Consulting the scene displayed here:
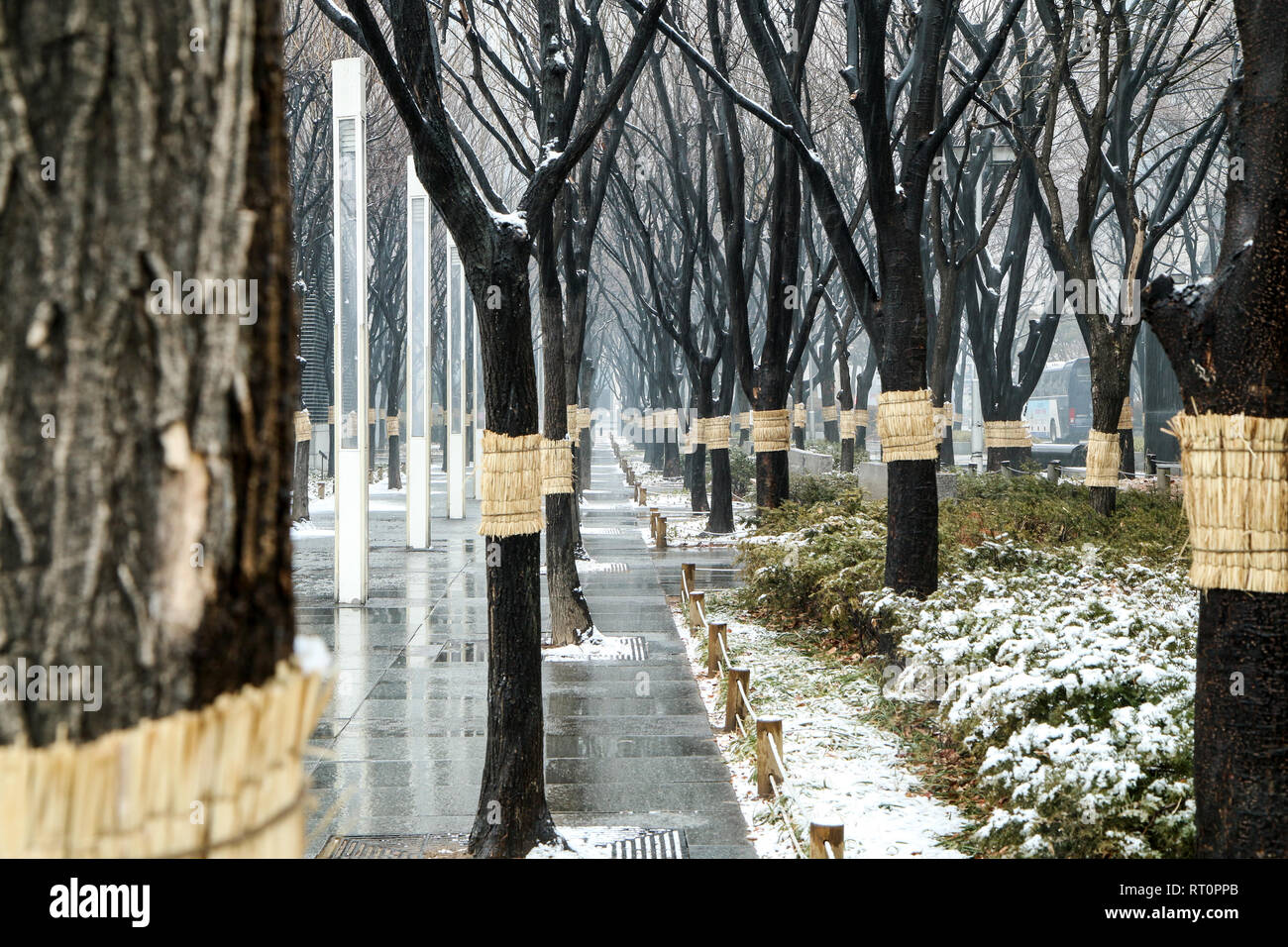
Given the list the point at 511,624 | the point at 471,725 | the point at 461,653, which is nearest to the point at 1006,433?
the point at 461,653

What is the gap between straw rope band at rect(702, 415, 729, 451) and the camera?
19.4m

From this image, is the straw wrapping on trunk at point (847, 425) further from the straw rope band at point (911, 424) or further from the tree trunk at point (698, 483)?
the straw rope band at point (911, 424)

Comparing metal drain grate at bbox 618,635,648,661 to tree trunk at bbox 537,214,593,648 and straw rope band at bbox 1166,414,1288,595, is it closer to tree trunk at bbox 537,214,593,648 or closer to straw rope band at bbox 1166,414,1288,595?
tree trunk at bbox 537,214,593,648

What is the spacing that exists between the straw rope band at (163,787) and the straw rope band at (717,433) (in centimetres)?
1790

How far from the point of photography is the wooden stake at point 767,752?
619cm

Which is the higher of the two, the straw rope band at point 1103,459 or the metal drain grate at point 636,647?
the straw rope band at point 1103,459

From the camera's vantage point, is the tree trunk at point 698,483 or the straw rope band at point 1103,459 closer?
the straw rope band at point 1103,459

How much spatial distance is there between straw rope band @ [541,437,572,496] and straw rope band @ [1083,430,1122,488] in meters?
5.08

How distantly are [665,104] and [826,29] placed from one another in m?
3.64

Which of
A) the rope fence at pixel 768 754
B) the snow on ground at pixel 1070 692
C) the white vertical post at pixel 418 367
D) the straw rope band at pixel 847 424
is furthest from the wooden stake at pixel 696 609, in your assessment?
the straw rope band at pixel 847 424

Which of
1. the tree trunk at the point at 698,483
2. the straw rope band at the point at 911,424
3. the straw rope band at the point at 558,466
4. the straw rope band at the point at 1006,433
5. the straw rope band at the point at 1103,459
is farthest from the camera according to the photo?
the tree trunk at the point at 698,483

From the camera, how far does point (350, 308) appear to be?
43.8ft
